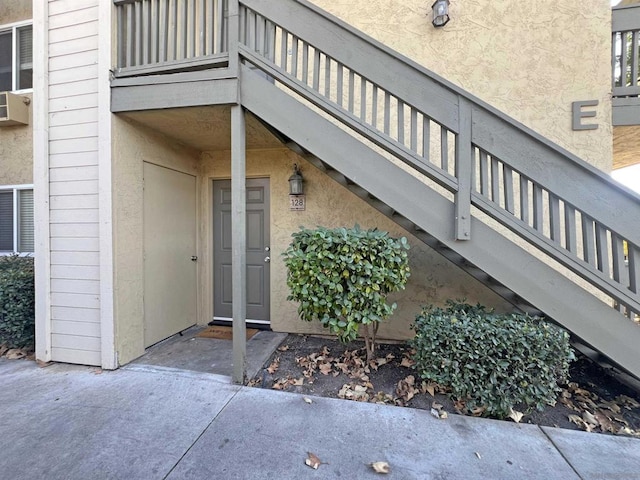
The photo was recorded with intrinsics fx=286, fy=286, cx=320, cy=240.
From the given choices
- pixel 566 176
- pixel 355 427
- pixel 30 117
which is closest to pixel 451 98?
pixel 566 176

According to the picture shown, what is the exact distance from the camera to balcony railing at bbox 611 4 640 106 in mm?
3238

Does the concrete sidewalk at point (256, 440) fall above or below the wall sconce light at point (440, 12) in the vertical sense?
below

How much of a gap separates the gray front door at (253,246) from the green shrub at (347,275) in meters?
1.70

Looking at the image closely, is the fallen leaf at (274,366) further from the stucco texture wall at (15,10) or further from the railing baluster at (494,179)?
the stucco texture wall at (15,10)

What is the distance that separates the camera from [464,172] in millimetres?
2418

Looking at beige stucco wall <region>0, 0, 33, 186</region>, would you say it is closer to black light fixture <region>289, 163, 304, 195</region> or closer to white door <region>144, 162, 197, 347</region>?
white door <region>144, 162, 197, 347</region>

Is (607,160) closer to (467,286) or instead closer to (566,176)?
(566,176)

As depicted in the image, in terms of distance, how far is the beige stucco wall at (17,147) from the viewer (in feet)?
14.7

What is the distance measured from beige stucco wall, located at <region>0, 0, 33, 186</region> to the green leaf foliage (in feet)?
Result: 15.9

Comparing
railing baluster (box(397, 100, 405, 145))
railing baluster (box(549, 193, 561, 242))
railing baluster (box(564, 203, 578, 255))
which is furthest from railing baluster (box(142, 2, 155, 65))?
railing baluster (box(564, 203, 578, 255))

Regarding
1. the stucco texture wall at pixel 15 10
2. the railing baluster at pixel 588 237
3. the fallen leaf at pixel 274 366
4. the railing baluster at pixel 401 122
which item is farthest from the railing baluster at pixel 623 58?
the stucco texture wall at pixel 15 10

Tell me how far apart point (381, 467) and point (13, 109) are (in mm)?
6591

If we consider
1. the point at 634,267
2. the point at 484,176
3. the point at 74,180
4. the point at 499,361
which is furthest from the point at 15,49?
the point at 634,267

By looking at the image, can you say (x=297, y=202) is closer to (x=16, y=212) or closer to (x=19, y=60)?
(x=16, y=212)
